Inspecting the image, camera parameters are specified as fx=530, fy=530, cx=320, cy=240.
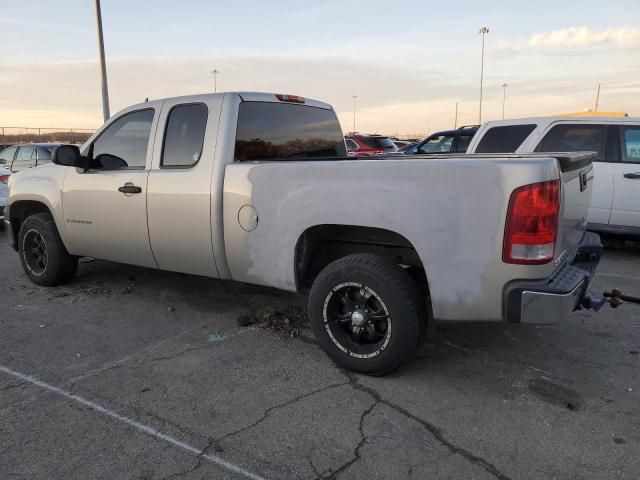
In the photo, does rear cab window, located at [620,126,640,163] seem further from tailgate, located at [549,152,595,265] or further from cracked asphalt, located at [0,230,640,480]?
tailgate, located at [549,152,595,265]

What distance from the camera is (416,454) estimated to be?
8.87ft

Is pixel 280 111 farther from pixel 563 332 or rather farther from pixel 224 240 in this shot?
pixel 563 332

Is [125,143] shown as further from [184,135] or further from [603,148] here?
[603,148]

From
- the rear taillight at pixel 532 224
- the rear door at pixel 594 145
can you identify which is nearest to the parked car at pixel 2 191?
the rear door at pixel 594 145

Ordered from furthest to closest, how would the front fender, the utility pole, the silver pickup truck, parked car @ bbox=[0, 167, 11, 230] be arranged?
the utility pole, parked car @ bbox=[0, 167, 11, 230], the front fender, the silver pickup truck

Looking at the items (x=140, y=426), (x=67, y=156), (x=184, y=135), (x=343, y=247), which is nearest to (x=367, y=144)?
(x=67, y=156)

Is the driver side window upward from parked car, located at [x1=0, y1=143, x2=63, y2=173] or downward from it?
upward

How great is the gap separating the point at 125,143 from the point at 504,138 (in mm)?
4909

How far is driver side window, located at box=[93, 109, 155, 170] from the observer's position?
4.67m

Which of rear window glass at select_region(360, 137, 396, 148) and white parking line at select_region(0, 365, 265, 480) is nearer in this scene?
white parking line at select_region(0, 365, 265, 480)

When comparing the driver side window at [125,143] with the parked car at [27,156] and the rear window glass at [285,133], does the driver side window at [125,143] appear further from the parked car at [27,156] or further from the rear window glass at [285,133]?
the parked car at [27,156]

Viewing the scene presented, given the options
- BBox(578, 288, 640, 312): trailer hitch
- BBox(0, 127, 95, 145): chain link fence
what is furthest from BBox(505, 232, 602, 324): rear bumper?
BBox(0, 127, 95, 145): chain link fence

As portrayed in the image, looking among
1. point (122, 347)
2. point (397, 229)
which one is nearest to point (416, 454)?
point (397, 229)

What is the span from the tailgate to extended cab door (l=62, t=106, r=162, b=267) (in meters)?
3.23
